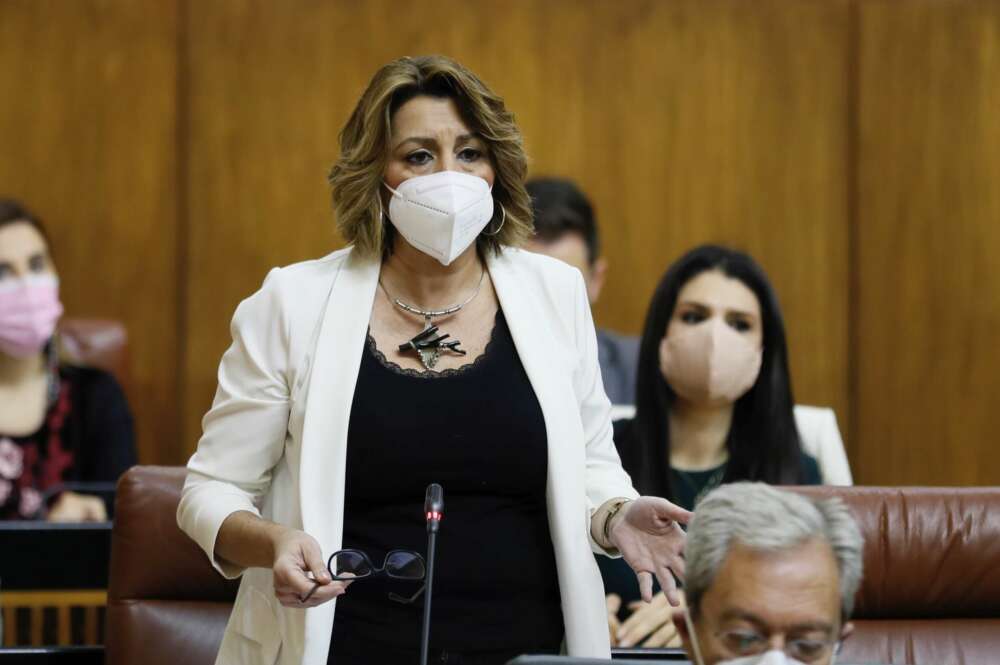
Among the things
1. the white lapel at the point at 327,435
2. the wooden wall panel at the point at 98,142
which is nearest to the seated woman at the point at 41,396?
the wooden wall panel at the point at 98,142

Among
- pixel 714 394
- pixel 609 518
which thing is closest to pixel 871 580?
pixel 609 518

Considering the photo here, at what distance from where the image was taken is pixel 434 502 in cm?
177

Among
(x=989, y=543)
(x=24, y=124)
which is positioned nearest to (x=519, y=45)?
(x=24, y=124)

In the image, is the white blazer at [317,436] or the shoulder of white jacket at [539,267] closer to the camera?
the white blazer at [317,436]

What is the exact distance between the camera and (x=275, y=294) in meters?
2.06

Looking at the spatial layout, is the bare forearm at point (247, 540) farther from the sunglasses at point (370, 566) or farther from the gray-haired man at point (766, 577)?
the gray-haired man at point (766, 577)

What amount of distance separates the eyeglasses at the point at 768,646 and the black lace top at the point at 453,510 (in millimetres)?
487

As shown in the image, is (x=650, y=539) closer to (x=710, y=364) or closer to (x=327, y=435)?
(x=327, y=435)

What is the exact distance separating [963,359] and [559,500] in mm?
3398

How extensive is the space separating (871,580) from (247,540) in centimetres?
111

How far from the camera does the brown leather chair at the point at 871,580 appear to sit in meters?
2.44

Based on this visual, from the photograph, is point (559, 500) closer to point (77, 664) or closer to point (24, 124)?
point (77, 664)

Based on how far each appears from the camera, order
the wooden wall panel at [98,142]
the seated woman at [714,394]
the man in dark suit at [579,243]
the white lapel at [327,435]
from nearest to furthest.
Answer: the white lapel at [327,435]
the seated woman at [714,394]
the man in dark suit at [579,243]
the wooden wall panel at [98,142]

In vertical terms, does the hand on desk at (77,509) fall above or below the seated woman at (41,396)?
below
